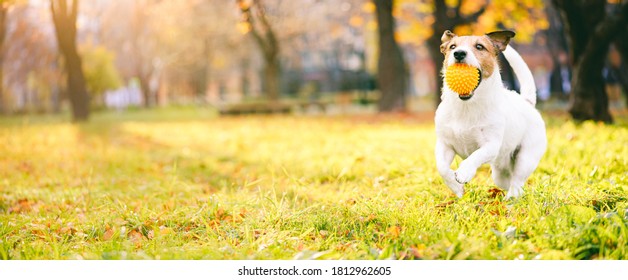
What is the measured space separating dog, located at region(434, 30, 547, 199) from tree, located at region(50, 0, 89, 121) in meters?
16.8

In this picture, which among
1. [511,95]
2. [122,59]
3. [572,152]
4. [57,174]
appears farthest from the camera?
[122,59]

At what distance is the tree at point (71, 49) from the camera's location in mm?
18391

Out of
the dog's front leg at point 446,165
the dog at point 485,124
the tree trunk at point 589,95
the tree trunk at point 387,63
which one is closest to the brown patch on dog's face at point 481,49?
the dog at point 485,124

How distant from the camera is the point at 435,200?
433 cm

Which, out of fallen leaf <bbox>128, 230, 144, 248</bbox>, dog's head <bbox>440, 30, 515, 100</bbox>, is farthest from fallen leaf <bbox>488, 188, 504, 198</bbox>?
fallen leaf <bbox>128, 230, 144, 248</bbox>

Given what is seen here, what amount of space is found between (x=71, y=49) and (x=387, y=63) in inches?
401

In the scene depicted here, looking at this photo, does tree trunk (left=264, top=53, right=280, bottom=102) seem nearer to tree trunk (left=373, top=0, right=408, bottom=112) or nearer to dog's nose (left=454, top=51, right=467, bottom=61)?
tree trunk (left=373, top=0, right=408, bottom=112)

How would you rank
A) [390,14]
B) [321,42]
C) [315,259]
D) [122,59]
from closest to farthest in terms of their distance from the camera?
1. [315,259]
2. [390,14]
3. [321,42]
4. [122,59]

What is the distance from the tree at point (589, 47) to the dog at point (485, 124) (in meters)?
6.95

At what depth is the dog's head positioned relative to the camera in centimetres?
359

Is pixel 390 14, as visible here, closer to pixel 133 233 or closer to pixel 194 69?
pixel 133 233

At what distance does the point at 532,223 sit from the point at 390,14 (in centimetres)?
1428

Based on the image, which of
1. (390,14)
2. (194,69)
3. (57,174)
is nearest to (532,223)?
(57,174)
